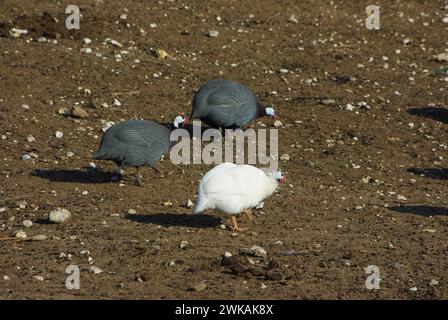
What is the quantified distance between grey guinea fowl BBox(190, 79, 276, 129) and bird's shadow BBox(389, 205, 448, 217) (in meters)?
2.75

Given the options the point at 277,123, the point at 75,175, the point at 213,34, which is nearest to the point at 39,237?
the point at 75,175

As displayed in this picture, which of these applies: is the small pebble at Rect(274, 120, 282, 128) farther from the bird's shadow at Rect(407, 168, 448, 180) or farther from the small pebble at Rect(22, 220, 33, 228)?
the small pebble at Rect(22, 220, 33, 228)

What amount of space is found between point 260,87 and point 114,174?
3.59 meters

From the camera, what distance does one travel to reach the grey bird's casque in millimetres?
9477

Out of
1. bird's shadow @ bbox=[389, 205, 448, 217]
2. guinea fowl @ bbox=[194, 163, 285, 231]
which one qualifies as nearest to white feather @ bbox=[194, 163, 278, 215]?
guinea fowl @ bbox=[194, 163, 285, 231]

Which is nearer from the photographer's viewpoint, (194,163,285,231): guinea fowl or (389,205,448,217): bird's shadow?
(194,163,285,231): guinea fowl

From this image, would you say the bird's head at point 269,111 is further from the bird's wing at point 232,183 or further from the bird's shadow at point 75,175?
the bird's wing at point 232,183

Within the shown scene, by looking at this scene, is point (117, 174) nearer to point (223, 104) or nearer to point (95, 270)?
point (223, 104)

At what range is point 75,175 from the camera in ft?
32.3

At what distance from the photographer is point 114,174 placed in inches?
394

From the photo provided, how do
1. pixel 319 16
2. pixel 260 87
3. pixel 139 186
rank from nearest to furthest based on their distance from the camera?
pixel 139 186
pixel 260 87
pixel 319 16
